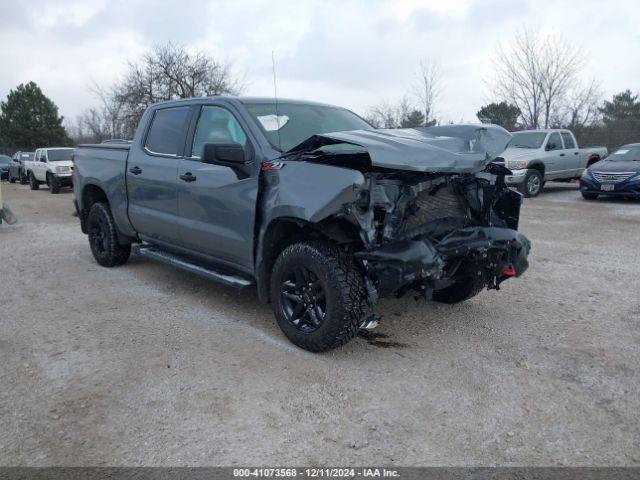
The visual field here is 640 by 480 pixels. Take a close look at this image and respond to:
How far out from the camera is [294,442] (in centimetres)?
283

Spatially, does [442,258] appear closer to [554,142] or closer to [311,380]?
[311,380]

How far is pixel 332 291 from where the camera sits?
3.59m

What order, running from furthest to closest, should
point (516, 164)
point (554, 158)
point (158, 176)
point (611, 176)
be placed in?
point (554, 158) < point (516, 164) < point (611, 176) < point (158, 176)

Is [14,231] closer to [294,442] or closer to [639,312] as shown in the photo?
[294,442]

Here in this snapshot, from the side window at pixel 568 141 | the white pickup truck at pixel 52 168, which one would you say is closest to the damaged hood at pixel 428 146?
the side window at pixel 568 141

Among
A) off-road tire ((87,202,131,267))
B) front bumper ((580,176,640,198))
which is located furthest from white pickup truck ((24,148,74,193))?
front bumper ((580,176,640,198))

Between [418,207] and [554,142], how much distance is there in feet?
43.0

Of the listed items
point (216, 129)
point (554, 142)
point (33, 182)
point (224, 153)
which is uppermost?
point (216, 129)

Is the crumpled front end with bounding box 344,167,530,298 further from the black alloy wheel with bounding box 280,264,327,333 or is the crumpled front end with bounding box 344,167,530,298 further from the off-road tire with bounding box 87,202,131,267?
the off-road tire with bounding box 87,202,131,267

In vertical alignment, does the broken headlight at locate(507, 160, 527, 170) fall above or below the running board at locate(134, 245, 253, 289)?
above

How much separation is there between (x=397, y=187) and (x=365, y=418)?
1502mm

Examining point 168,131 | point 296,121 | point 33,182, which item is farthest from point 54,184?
point 296,121

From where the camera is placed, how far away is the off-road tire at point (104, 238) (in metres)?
6.36

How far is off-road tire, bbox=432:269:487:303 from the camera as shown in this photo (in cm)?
464
